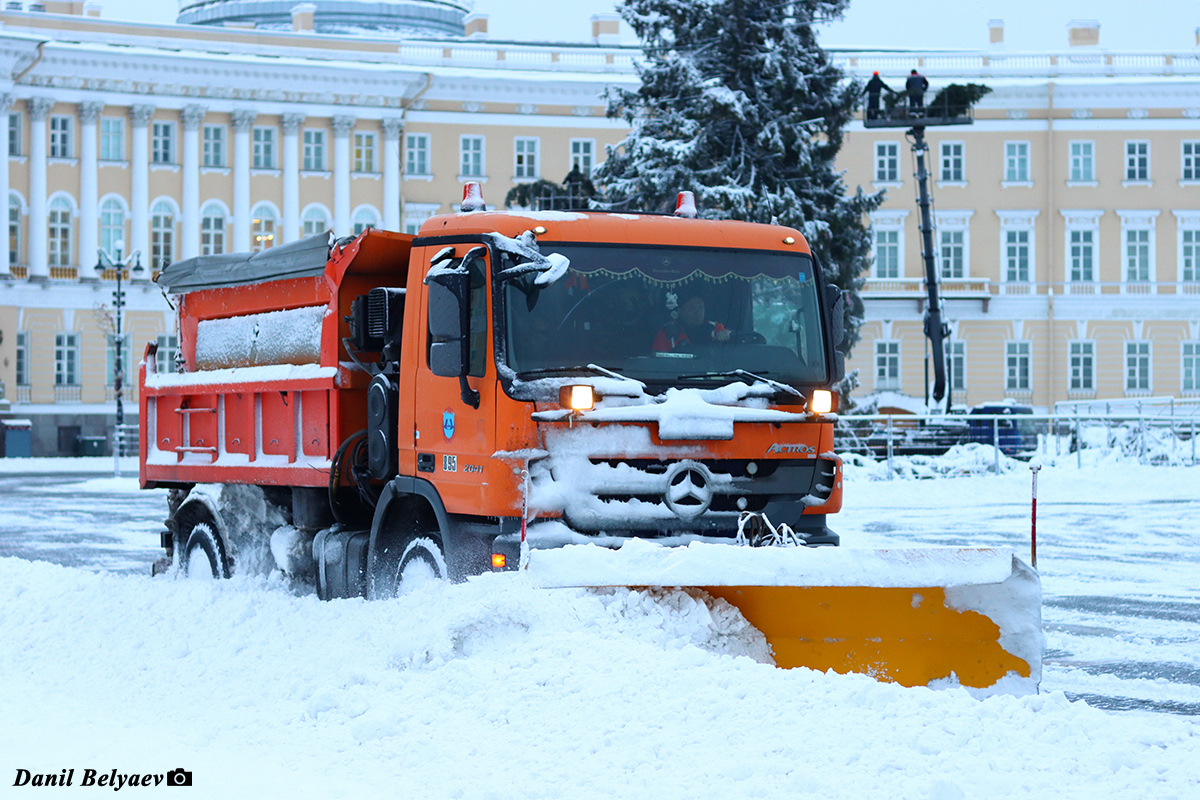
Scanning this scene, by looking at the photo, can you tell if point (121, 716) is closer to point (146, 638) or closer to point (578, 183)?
point (146, 638)

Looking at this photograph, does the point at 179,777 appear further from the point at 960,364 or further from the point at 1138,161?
the point at 1138,161

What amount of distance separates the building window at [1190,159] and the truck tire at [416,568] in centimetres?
5799

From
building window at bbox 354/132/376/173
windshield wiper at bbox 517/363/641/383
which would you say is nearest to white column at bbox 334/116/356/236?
building window at bbox 354/132/376/173

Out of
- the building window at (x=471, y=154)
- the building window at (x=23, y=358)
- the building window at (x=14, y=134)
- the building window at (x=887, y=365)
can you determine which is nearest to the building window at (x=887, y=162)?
the building window at (x=887, y=365)

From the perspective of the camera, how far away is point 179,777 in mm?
6117

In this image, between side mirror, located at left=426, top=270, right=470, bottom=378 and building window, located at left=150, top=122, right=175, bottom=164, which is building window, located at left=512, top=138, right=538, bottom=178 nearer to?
building window, located at left=150, top=122, right=175, bottom=164

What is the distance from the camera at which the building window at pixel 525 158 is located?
61.3 metres

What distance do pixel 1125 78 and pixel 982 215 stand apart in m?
7.24

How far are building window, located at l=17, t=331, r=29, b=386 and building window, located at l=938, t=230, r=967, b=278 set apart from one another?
33686 millimetres

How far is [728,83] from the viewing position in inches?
1337

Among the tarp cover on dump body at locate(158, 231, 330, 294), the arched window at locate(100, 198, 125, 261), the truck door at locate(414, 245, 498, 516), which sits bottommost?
the truck door at locate(414, 245, 498, 516)

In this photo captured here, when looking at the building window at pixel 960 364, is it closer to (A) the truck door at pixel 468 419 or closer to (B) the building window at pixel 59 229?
(B) the building window at pixel 59 229

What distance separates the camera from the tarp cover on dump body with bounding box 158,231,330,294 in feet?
34.3

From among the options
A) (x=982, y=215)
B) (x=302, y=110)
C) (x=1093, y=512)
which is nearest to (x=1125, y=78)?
(x=982, y=215)
